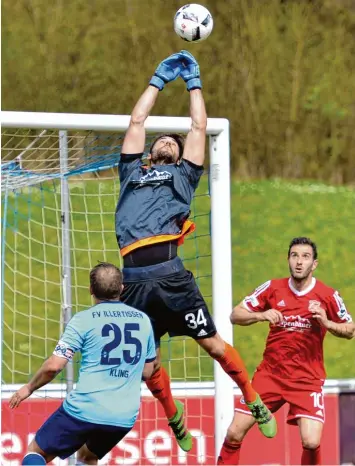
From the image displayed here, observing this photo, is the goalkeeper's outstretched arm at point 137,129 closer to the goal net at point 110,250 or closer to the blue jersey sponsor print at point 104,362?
the goal net at point 110,250

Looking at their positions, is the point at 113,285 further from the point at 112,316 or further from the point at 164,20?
the point at 164,20

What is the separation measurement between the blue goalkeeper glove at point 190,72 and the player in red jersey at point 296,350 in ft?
4.20

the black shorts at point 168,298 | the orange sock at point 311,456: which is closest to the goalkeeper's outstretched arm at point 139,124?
the black shorts at point 168,298

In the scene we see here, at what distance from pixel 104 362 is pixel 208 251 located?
A: 775cm

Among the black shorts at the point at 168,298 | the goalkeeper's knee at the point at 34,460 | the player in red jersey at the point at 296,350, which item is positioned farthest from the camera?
the player in red jersey at the point at 296,350

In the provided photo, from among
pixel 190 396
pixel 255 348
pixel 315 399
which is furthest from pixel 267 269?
pixel 315 399

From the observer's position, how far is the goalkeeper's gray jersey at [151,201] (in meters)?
6.11

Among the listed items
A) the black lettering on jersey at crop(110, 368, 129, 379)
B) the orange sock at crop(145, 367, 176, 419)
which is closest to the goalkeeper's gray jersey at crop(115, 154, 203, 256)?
the orange sock at crop(145, 367, 176, 419)

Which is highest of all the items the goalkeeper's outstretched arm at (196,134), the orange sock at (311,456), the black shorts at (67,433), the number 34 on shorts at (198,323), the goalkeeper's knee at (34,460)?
the goalkeeper's outstretched arm at (196,134)

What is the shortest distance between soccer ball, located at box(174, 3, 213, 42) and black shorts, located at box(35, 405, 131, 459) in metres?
2.36

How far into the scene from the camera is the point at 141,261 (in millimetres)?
6113

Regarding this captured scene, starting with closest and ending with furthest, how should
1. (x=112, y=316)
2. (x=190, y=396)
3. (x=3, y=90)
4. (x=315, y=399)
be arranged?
(x=112, y=316) → (x=315, y=399) → (x=190, y=396) → (x=3, y=90)

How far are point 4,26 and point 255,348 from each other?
592 centimetres

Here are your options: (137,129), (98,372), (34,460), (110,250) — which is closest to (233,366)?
(98,372)
